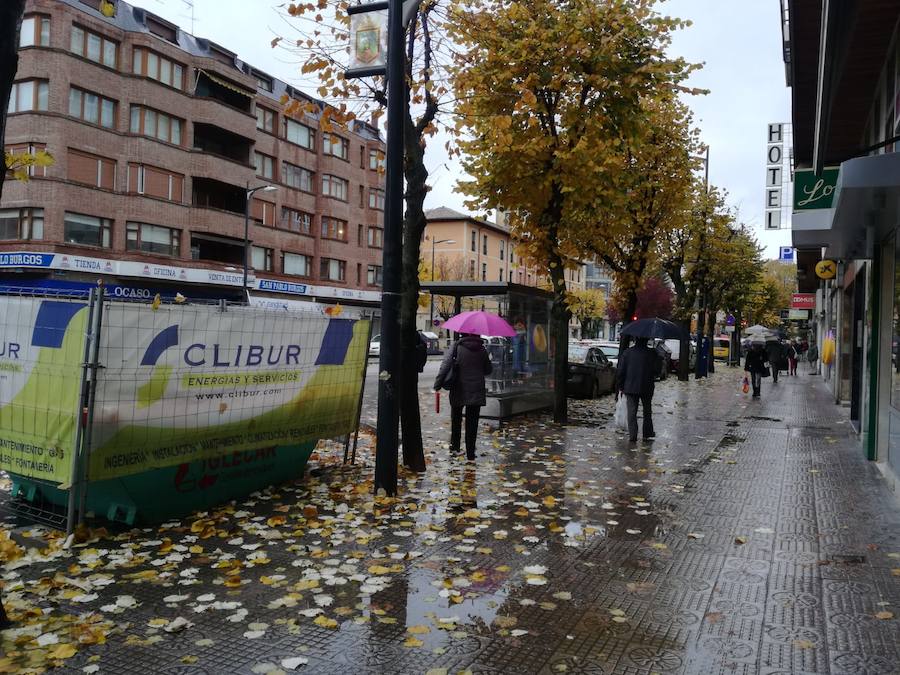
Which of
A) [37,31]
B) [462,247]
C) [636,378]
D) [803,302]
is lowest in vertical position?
[636,378]

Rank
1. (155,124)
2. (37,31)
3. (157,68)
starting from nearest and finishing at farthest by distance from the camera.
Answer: (37,31) → (157,68) → (155,124)

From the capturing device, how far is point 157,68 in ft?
121

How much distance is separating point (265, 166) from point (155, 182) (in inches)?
437

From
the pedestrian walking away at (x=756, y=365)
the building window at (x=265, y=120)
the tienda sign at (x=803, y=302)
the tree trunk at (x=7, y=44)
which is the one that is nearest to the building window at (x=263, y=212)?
the building window at (x=265, y=120)

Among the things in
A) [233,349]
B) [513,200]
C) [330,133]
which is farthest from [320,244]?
[233,349]

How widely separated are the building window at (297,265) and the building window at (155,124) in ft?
41.1

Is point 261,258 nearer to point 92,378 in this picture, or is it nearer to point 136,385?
point 136,385

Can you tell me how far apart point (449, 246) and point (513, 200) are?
64.0 m

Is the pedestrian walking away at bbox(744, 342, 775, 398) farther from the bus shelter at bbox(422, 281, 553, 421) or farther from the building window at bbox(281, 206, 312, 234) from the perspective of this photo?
the building window at bbox(281, 206, 312, 234)

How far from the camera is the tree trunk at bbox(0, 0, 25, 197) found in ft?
12.5

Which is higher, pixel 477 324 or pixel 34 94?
pixel 34 94

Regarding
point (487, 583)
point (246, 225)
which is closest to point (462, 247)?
point (246, 225)

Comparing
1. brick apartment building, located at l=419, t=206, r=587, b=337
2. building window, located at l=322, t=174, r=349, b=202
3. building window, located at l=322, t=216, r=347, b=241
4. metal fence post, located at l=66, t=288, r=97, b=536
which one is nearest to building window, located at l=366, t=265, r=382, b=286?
building window, located at l=322, t=216, r=347, b=241

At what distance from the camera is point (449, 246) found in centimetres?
7862
